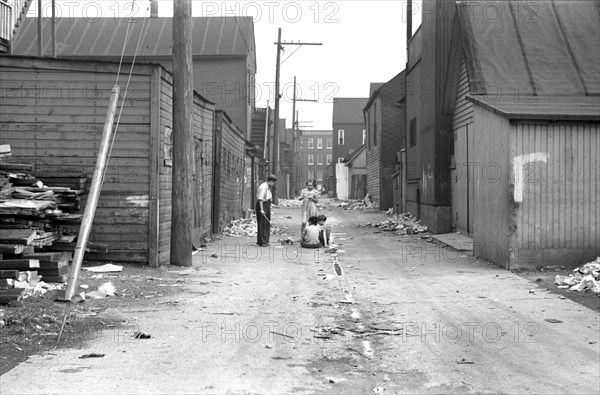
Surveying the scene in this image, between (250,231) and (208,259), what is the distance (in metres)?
8.44

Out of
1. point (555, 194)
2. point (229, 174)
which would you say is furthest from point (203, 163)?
point (555, 194)

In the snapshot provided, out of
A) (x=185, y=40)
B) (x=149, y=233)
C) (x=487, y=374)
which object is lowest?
(x=487, y=374)

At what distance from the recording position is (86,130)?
41.1 ft

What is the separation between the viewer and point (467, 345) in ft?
23.6

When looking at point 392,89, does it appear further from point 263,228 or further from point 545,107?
point 545,107

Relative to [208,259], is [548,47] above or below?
above

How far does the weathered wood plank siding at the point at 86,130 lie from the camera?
40.9 ft

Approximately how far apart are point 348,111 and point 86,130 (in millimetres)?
86636

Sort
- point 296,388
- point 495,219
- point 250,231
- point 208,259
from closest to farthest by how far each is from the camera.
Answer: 1. point 296,388
2. point 495,219
3. point 208,259
4. point 250,231

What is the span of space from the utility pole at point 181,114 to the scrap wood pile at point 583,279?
6607 mm

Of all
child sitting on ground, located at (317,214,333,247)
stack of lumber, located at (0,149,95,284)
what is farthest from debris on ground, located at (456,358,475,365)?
child sitting on ground, located at (317,214,333,247)

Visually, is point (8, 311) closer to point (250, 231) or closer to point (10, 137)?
point (10, 137)

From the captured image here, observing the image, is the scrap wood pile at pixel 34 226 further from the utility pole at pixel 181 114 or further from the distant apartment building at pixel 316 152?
the distant apartment building at pixel 316 152

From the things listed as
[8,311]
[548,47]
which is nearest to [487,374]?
[8,311]
